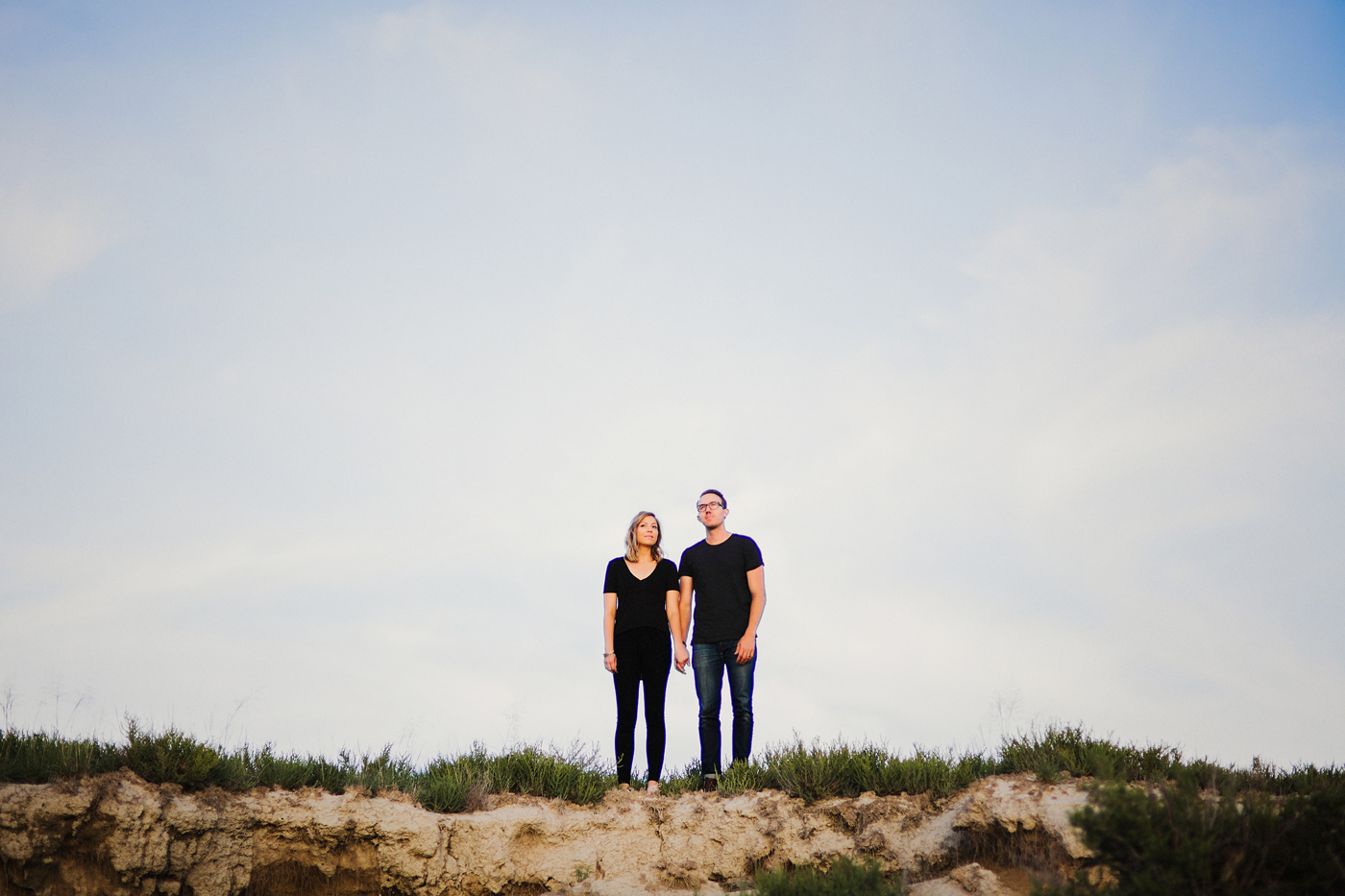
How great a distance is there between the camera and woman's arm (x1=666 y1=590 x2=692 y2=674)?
7.51 m

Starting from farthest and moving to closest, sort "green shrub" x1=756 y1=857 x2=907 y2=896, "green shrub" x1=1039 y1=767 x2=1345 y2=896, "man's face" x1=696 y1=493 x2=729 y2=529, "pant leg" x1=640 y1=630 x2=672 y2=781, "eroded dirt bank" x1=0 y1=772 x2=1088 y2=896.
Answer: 1. "man's face" x1=696 y1=493 x2=729 y2=529
2. "pant leg" x1=640 y1=630 x2=672 y2=781
3. "eroded dirt bank" x1=0 y1=772 x2=1088 y2=896
4. "green shrub" x1=756 y1=857 x2=907 y2=896
5. "green shrub" x1=1039 y1=767 x2=1345 y2=896

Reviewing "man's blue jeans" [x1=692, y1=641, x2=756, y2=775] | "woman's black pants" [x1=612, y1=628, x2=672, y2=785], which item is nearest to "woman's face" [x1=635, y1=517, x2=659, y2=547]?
"woman's black pants" [x1=612, y1=628, x2=672, y2=785]

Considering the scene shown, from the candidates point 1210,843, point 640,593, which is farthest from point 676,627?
point 1210,843

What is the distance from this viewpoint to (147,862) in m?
6.62

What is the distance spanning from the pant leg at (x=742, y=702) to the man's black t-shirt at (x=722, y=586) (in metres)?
0.23

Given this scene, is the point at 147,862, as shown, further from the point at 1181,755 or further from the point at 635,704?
the point at 1181,755

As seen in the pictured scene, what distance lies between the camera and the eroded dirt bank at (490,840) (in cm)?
642

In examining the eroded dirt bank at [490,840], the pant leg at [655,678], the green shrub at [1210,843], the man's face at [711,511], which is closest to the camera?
the green shrub at [1210,843]

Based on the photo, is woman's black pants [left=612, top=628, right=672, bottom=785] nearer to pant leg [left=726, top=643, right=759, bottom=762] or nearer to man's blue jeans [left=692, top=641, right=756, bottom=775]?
man's blue jeans [left=692, top=641, right=756, bottom=775]

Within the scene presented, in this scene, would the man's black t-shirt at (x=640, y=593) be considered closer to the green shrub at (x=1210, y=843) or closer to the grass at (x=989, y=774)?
the grass at (x=989, y=774)

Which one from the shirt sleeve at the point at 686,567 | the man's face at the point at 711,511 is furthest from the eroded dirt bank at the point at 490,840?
the man's face at the point at 711,511

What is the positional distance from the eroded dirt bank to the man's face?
A: 246 centimetres

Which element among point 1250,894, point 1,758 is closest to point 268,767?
point 1,758

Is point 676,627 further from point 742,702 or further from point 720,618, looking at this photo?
point 742,702
